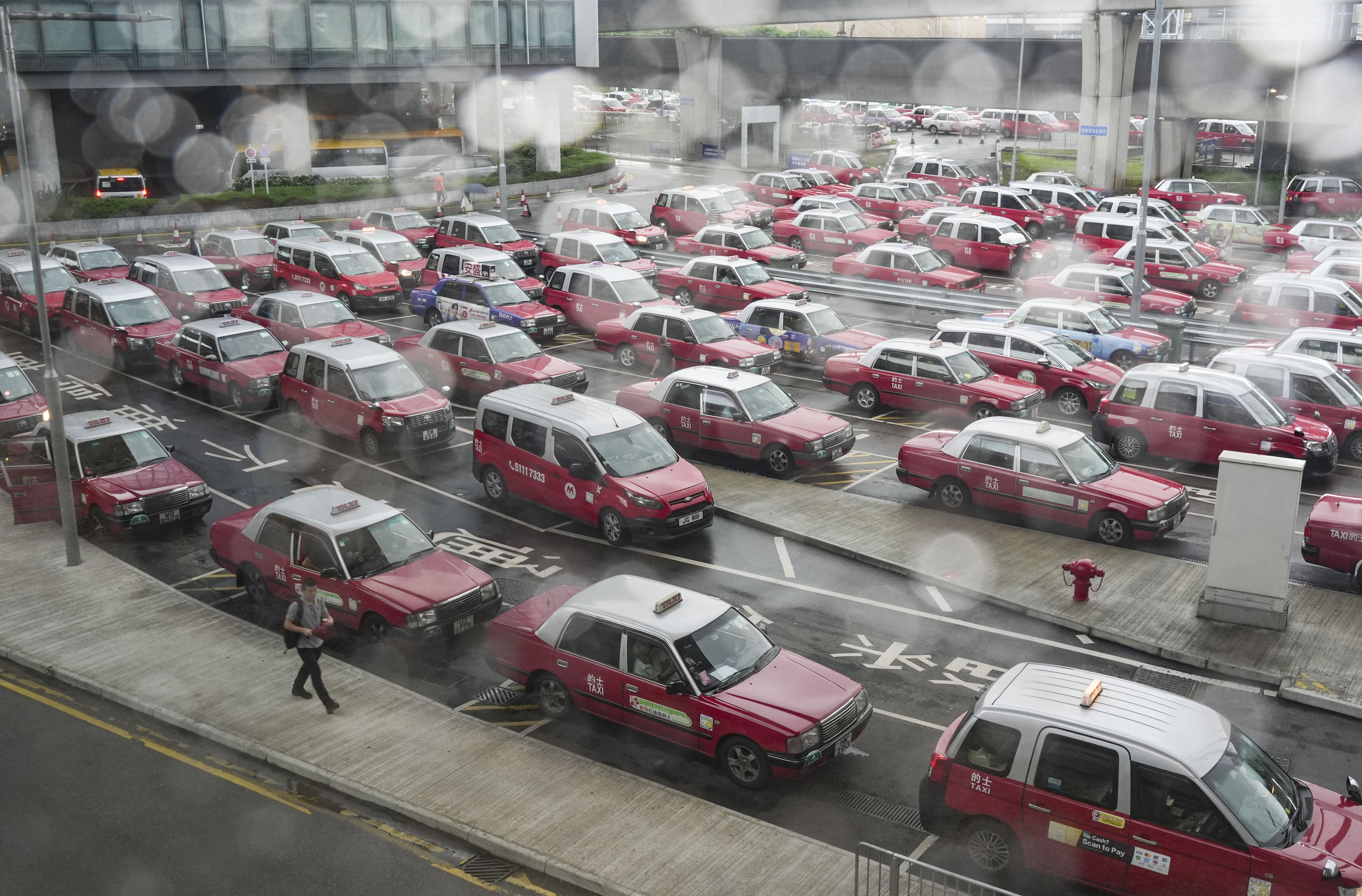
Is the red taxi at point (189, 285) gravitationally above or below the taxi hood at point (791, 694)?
above

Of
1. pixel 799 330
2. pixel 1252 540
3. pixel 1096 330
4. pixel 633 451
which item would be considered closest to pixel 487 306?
pixel 799 330

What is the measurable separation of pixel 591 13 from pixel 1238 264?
30486mm

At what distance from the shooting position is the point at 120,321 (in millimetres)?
27062

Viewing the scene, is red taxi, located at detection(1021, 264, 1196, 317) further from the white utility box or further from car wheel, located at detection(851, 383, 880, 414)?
the white utility box

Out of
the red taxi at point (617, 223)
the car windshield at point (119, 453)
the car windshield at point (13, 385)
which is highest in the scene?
the red taxi at point (617, 223)

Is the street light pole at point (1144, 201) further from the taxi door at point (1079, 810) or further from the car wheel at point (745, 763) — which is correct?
the taxi door at point (1079, 810)

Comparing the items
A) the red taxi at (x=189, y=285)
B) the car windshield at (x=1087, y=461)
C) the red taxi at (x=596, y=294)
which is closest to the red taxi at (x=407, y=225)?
the red taxi at (x=189, y=285)

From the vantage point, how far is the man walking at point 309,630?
12547 millimetres

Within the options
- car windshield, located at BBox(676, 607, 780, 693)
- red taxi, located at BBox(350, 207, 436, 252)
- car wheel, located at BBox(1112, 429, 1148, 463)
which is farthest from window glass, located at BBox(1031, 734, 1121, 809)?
red taxi, located at BBox(350, 207, 436, 252)

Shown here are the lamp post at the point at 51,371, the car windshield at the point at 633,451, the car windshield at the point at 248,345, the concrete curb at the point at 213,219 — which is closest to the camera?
the lamp post at the point at 51,371

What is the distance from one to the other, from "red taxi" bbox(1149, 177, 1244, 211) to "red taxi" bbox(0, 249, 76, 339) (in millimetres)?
37492

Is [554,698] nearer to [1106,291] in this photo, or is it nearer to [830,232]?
[1106,291]

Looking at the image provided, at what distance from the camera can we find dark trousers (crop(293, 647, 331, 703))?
12570 mm

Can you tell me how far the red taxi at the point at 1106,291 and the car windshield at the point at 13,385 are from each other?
2176 cm
